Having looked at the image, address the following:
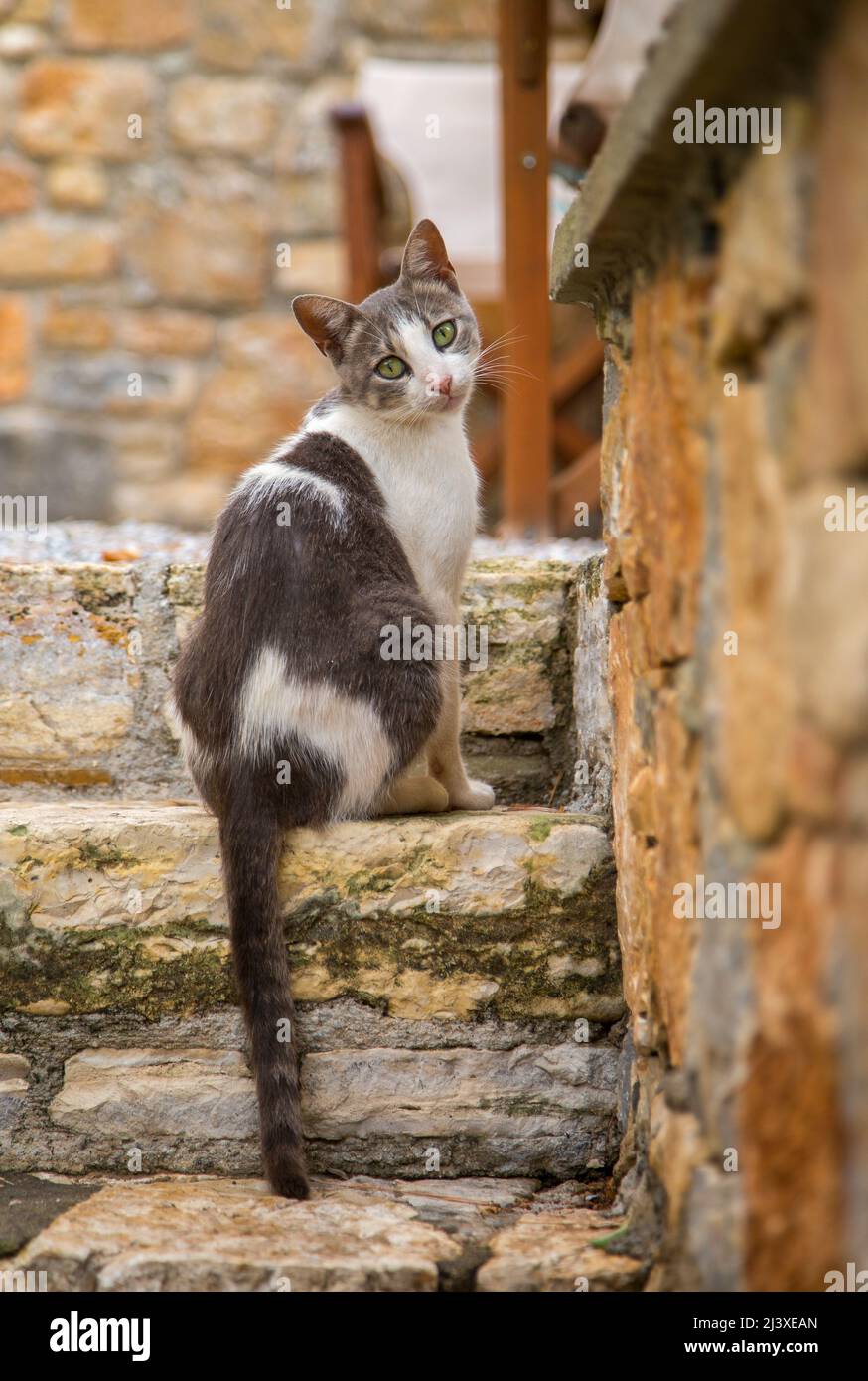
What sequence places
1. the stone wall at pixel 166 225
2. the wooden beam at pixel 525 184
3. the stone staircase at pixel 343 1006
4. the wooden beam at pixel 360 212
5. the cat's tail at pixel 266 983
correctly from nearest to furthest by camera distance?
the cat's tail at pixel 266 983, the stone staircase at pixel 343 1006, the wooden beam at pixel 525 184, the wooden beam at pixel 360 212, the stone wall at pixel 166 225

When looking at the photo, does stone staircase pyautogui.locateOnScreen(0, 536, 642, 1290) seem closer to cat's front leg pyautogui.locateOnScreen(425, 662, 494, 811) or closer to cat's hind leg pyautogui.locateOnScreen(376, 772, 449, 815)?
cat's hind leg pyautogui.locateOnScreen(376, 772, 449, 815)

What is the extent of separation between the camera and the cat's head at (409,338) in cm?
245

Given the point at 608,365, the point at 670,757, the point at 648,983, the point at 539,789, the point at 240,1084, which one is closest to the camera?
the point at 670,757

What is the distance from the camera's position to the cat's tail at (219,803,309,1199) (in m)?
1.94

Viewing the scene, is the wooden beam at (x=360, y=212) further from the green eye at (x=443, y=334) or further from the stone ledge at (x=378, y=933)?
the stone ledge at (x=378, y=933)

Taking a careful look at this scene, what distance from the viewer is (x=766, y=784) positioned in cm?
116

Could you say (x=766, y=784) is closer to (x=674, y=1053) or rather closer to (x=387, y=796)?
(x=674, y=1053)

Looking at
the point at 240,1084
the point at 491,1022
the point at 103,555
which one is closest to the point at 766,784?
the point at 491,1022

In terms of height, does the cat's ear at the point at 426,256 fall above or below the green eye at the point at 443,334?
above

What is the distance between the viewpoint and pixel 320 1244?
1747 mm

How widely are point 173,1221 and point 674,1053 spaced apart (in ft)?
2.52

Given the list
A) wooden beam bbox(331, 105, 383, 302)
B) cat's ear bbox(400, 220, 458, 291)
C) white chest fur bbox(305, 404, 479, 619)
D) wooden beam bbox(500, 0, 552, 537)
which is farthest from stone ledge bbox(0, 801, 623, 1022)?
wooden beam bbox(331, 105, 383, 302)

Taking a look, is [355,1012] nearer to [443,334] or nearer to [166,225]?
[443,334]

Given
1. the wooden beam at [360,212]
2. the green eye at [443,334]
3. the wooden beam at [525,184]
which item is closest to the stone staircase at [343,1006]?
the green eye at [443,334]
